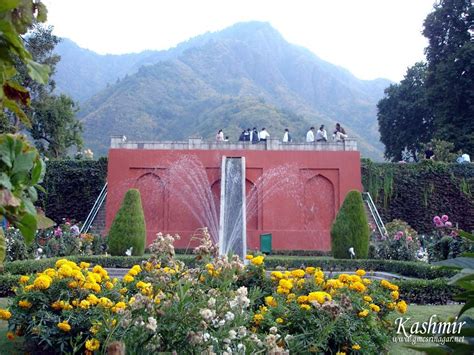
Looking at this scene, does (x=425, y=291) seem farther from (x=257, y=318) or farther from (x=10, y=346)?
(x=10, y=346)

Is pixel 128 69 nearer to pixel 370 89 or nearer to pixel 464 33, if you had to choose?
pixel 370 89

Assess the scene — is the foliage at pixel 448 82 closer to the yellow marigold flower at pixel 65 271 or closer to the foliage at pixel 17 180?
the yellow marigold flower at pixel 65 271

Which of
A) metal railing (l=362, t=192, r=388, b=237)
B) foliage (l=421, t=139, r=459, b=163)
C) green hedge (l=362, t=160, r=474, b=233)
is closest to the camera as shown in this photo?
metal railing (l=362, t=192, r=388, b=237)

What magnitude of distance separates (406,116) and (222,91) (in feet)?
157

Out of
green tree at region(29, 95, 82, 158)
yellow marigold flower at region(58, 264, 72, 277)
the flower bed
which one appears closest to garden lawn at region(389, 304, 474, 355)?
the flower bed

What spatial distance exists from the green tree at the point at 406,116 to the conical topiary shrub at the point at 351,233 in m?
16.2

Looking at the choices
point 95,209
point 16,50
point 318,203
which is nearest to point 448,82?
point 318,203

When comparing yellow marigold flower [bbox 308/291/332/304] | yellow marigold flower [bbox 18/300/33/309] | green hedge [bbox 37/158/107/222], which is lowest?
yellow marigold flower [bbox 18/300/33/309]

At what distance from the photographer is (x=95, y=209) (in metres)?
19.0

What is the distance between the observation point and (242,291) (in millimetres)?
2986

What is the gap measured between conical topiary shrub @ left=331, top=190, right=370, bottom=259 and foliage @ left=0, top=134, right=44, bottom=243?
39.5 ft

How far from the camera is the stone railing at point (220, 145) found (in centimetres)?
1798

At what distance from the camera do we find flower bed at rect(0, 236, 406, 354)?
2.91 metres

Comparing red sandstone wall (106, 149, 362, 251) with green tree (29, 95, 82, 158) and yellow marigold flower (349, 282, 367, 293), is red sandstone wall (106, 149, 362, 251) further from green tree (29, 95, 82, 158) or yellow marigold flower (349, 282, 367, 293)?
yellow marigold flower (349, 282, 367, 293)
